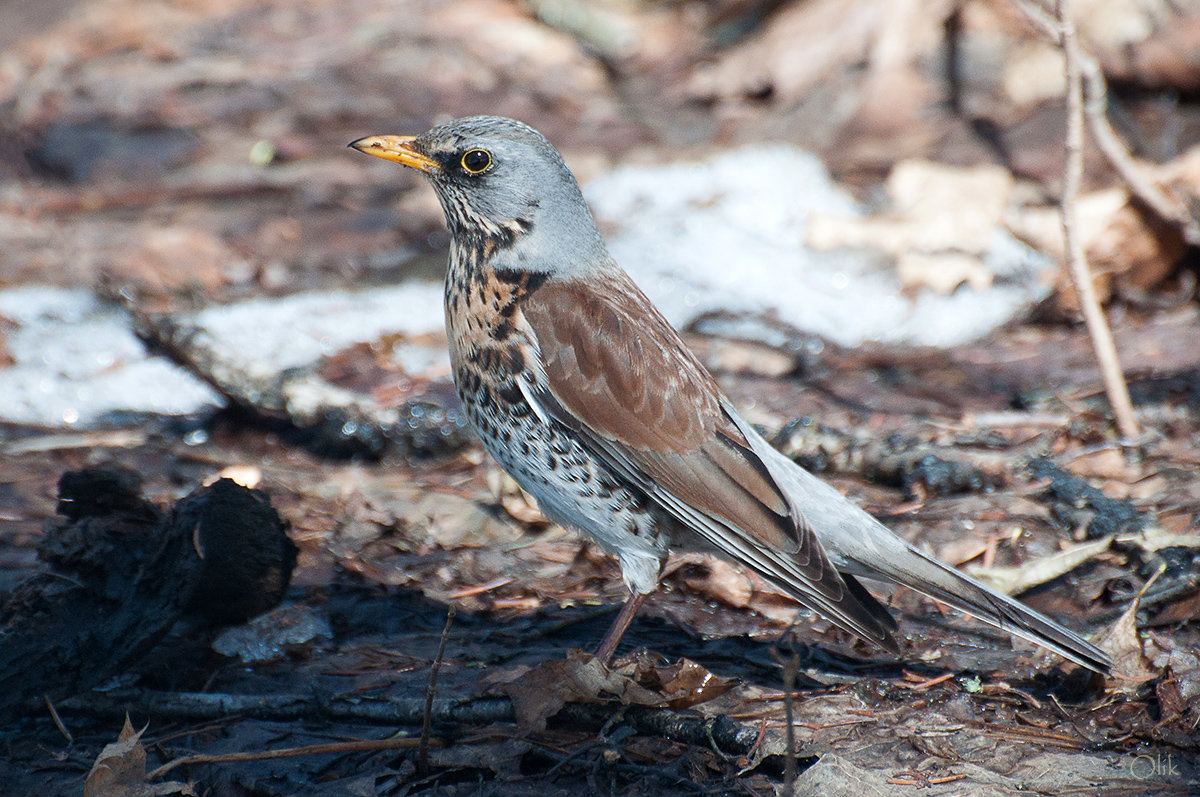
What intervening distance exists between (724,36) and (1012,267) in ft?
15.1

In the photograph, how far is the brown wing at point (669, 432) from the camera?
10.8 feet

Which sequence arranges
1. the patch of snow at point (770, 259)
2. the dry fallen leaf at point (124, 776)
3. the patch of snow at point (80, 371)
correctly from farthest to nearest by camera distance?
1. the patch of snow at point (770, 259)
2. the patch of snow at point (80, 371)
3. the dry fallen leaf at point (124, 776)

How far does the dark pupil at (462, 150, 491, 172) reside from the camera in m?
3.92

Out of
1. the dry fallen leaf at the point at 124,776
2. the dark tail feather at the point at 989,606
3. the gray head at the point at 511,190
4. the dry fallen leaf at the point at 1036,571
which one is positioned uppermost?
the gray head at the point at 511,190

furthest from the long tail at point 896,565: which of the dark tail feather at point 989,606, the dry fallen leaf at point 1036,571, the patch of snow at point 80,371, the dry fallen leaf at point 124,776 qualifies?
the patch of snow at point 80,371

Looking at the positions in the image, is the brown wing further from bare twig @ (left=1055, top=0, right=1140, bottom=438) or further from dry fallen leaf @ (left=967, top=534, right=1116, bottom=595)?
bare twig @ (left=1055, top=0, right=1140, bottom=438)

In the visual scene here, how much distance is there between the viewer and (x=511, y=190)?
3932 millimetres

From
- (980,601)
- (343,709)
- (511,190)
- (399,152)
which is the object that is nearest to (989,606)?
(980,601)

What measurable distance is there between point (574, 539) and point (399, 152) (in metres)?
1.65

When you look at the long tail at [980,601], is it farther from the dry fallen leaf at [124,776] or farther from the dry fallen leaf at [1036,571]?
the dry fallen leaf at [124,776]

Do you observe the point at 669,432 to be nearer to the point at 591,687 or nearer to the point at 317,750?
the point at 591,687

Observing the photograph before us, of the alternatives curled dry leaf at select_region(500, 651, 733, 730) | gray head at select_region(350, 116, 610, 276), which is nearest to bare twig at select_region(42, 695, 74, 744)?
curled dry leaf at select_region(500, 651, 733, 730)

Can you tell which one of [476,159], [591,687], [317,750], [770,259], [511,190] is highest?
[476,159]

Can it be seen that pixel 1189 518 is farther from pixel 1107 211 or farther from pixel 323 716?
pixel 323 716
